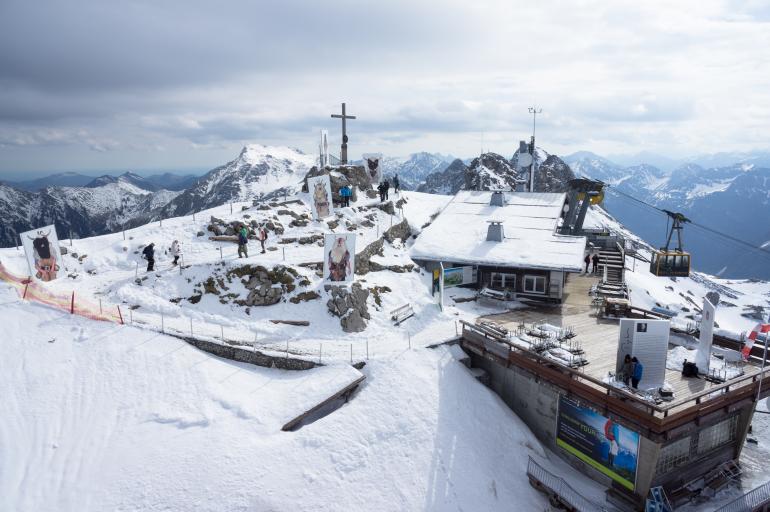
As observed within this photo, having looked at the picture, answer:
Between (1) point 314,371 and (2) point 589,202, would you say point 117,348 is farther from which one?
(2) point 589,202

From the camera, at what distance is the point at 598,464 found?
18.9 m

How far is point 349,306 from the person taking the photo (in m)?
26.2

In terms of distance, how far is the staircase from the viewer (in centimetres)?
3506

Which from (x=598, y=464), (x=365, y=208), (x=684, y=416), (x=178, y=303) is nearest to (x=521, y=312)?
(x=598, y=464)

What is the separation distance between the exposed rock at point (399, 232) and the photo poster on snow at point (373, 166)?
7297mm

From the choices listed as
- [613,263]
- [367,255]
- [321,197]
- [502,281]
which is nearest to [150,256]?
[321,197]

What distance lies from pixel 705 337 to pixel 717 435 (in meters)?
4.83

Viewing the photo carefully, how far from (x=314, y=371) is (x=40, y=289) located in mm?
15913

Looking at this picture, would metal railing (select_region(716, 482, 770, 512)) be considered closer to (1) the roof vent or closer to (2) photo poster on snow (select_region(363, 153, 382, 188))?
(1) the roof vent

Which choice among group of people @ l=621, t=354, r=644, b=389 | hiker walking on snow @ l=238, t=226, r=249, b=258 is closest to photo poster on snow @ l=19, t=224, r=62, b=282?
hiker walking on snow @ l=238, t=226, r=249, b=258

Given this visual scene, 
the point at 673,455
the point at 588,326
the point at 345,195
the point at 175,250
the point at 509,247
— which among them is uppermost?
the point at 345,195

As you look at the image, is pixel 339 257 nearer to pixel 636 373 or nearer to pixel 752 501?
pixel 636 373

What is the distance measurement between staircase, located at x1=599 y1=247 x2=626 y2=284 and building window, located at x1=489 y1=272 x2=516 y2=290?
8134mm

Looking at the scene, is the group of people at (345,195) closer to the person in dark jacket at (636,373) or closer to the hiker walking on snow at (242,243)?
the hiker walking on snow at (242,243)
